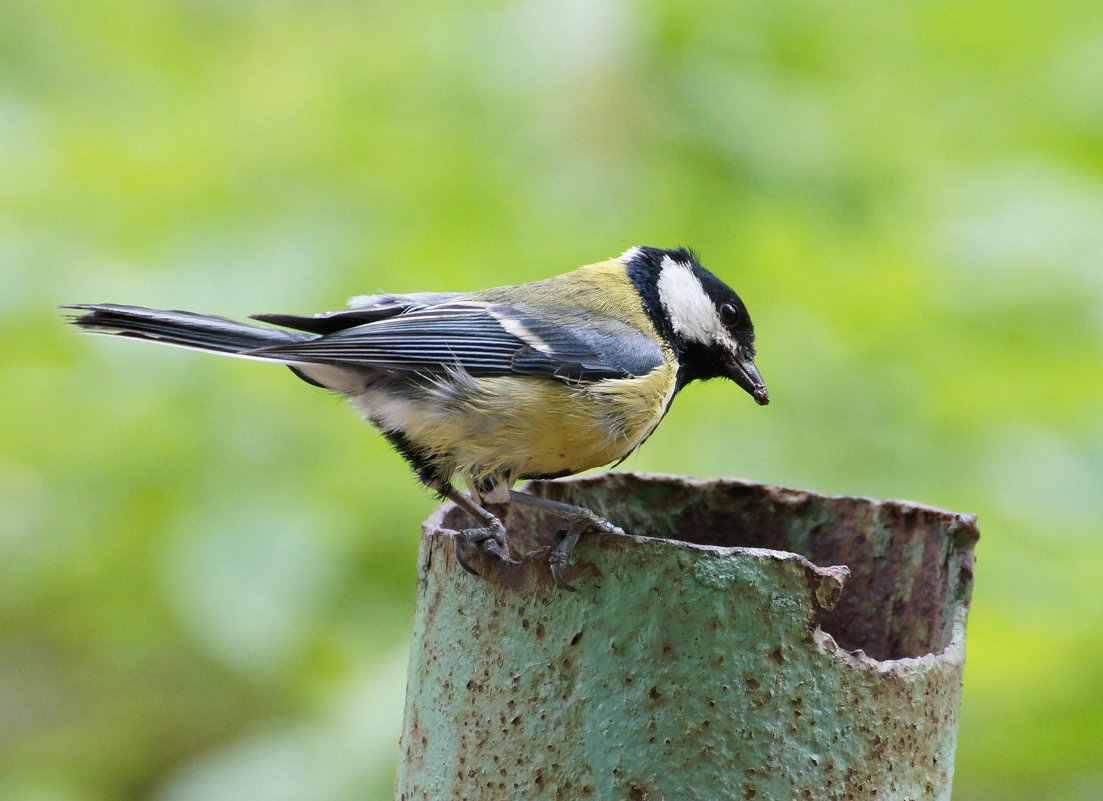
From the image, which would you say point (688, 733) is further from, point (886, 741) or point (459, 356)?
point (459, 356)

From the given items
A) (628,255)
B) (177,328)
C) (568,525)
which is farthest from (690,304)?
(177,328)

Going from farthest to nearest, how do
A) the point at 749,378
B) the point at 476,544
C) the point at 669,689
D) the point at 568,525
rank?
the point at 749,378
the point at 568,525
the point at 476,544
the point at 669,689

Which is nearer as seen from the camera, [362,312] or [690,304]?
[362,312]

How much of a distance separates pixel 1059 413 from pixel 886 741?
3.89ft

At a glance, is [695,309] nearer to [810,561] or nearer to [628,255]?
[628,255]

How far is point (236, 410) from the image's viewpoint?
219cm

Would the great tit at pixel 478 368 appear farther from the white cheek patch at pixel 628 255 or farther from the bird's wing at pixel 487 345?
the white cheek patch at pixel 628 255

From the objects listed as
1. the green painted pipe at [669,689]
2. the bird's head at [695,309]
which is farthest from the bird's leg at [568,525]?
the bird's head at [695,309]

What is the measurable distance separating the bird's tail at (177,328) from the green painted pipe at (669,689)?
73 cm

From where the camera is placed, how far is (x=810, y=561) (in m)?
1.59

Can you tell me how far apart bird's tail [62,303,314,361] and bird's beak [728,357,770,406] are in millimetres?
962

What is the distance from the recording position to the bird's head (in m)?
2.41

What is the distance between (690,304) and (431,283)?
573 millimetres

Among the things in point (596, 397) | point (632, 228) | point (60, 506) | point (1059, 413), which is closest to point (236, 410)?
point (60, 506)
